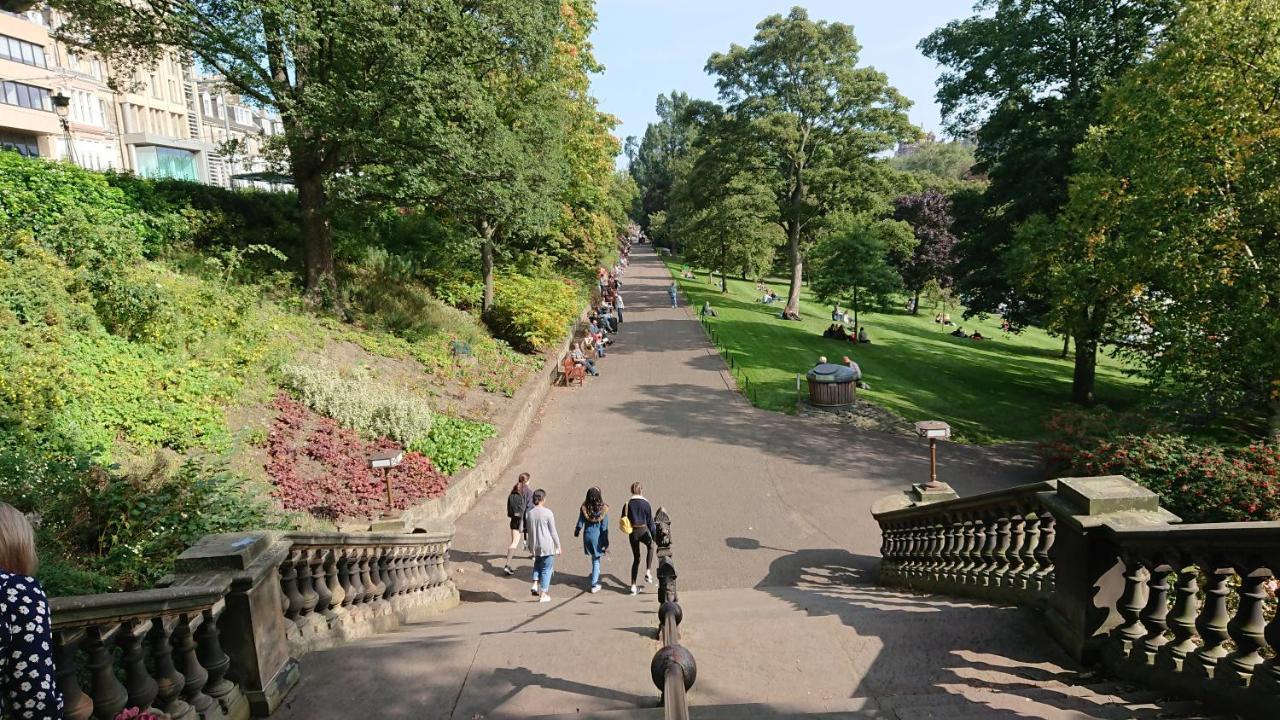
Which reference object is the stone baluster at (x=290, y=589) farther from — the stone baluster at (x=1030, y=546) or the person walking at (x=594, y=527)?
the stone baluster at (x=1030, y=546)

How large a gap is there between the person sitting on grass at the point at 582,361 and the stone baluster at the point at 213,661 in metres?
18.5

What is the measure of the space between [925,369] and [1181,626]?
962 inches

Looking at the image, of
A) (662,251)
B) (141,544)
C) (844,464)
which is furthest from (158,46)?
(662,251)

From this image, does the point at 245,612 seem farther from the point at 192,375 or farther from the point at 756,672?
the point at 192,375

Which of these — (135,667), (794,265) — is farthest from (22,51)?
(135,667)

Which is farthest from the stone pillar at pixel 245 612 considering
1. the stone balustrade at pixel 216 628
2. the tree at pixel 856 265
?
the tree at pixel 856 265

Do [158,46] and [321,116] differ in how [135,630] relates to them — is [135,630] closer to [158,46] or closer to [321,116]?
[321,116]

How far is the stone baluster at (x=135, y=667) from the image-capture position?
11.2 ft

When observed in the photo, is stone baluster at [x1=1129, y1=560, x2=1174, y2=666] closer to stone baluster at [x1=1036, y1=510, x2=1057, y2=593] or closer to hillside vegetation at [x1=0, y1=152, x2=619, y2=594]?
stone baluster at [x1=1036, y1=510, x2=1057, y2=593]

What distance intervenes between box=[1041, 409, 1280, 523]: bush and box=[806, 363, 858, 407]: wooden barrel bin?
8009 millimetres

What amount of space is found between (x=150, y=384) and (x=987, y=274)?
2710cm

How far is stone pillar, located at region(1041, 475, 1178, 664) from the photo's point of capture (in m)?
4.66

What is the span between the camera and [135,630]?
3.48 meters

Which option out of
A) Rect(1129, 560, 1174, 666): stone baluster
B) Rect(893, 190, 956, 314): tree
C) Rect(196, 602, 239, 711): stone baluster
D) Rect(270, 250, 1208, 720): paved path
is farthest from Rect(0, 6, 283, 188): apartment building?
Rect(893, 190, 956, 314): tree
